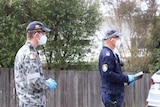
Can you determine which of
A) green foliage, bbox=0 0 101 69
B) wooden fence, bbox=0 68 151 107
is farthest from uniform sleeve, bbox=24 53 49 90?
wooden fence, bbox=0 68 151 107

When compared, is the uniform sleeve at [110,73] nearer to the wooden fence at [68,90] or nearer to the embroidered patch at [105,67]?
the embroidered patch at [105,67]

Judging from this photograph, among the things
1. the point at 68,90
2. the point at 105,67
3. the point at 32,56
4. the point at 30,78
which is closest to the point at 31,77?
the point at 30,78

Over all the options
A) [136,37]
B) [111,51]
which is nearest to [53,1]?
[111,51]

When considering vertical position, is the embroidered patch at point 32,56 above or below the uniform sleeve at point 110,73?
above

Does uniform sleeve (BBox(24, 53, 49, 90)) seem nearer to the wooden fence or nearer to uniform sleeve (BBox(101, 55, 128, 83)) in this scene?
uniform sleeve (BBox(101, 55, 128, 83))

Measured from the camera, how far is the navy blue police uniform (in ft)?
17.8

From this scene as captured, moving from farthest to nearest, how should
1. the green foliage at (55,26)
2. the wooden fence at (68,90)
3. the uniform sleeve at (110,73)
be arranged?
the wooden fence at (68,90) → the green foliage at (55,26) → the uniform sleeve at (110,73)

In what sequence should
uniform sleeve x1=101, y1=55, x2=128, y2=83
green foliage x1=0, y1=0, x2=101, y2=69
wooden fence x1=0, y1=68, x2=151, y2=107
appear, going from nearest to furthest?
uniform sleeve x1=101, y1=55, x2=128, y2=83
green foliage x1=0, y1=0, x2=101, y2=69
wooden fence x1=0, y1=68, x2=151, y2=107

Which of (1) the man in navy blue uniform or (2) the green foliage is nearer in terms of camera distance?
(1) the man in navy blue uniform

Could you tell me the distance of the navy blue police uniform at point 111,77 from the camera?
5.43 metres

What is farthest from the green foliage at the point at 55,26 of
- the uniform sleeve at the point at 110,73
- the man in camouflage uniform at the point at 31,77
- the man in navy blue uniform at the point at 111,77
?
the man in camouflage uniform at the point at 31,77

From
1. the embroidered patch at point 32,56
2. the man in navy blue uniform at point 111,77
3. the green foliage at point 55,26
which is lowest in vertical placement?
the man in navy blue uniform at point 111,77

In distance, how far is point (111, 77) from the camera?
17.7ft

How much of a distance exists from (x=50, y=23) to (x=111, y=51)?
14.5 ft
